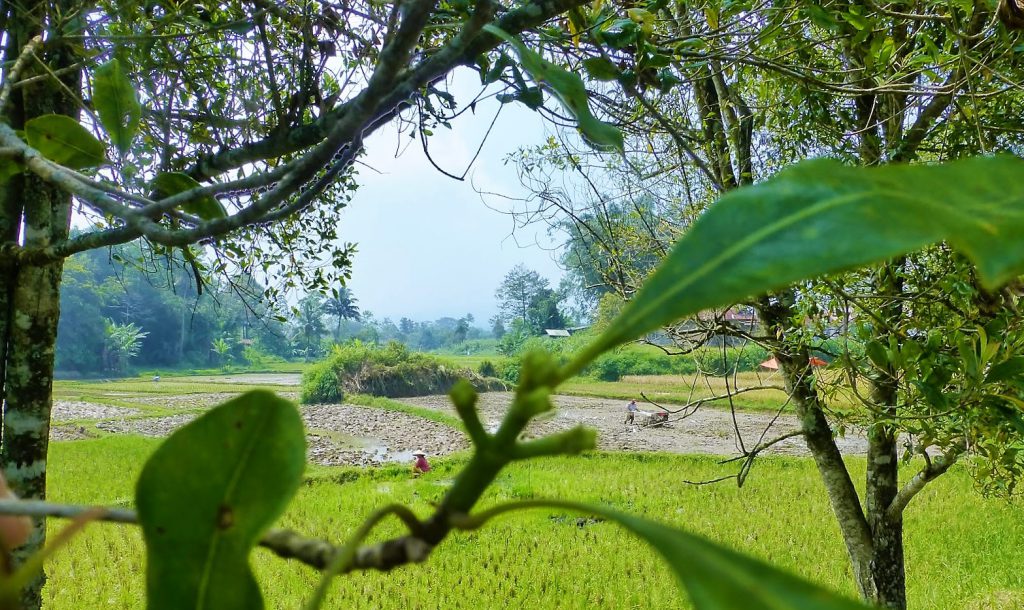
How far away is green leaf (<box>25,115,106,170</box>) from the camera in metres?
0.41

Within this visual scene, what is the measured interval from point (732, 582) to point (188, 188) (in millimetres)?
460

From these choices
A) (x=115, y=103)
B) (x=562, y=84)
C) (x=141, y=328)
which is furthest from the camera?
(x=141, y=328)

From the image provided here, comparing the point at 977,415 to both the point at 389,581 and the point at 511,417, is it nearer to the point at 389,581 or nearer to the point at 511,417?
the point at 511,417

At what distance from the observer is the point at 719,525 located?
370cm

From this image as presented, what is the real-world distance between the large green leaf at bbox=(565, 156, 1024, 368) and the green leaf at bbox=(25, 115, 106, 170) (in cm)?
45

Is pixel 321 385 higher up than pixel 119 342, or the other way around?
pixel 119 342

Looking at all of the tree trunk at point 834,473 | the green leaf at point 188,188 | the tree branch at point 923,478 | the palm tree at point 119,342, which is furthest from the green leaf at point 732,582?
the palm tree at point 119,342

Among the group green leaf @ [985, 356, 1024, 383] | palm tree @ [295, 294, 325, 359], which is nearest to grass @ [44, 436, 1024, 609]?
green leaf @ [985, 356, 1024, 383]

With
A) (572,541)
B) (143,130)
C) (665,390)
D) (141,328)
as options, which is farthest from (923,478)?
(141,328)

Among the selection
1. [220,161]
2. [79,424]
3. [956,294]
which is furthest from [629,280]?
[79,424]

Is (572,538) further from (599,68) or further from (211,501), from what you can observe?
(211,501)

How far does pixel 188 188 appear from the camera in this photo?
1.44ft

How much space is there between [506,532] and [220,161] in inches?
127

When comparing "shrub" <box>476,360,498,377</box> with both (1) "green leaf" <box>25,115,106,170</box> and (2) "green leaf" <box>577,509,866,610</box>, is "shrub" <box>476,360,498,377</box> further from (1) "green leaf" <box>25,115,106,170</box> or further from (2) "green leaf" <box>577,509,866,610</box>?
(2) "green leaf" <box>577,509,866,610</box>
